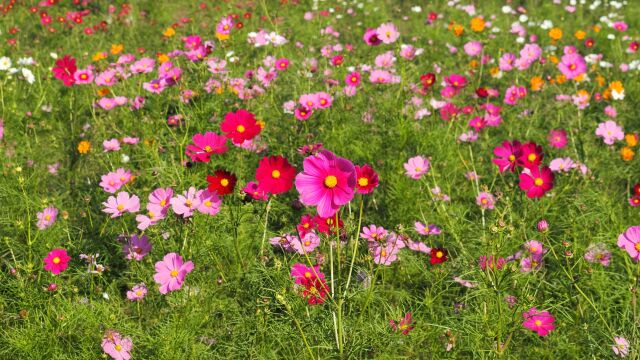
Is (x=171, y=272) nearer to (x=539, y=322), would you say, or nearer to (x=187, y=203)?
(x=187, y=203)

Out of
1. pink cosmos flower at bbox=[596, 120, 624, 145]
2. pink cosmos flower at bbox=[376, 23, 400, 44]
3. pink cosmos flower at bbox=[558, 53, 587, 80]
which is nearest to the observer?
pink cosmos flower at bbox=[596, 120, 624, 145]

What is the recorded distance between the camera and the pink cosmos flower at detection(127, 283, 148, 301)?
1883mm

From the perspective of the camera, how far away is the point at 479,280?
5.49 feet

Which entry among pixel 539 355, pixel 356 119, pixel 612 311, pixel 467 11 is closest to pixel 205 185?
pixel 356 119

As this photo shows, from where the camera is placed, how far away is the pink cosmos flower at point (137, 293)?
188cm

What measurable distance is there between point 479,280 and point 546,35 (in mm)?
3999

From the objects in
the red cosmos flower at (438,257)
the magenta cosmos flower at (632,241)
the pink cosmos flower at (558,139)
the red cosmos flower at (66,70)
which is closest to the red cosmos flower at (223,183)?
the red cosmos flower at (438,257)

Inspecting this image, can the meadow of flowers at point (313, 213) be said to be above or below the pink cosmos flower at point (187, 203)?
below

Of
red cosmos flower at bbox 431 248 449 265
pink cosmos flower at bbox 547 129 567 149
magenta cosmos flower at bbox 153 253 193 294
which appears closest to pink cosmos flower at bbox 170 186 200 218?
magenta cosmos flower at bbox 153 253 193 294

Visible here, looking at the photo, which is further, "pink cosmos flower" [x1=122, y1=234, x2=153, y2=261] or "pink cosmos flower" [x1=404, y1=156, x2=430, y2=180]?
"pink cosmos flower" [x1=404, y1=156, x2=430, y2=180]

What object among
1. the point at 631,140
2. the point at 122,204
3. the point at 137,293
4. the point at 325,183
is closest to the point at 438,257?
the point at 325,183

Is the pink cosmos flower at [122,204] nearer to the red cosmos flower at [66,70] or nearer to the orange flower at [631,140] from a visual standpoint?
the red cosmos flower at [66,70]

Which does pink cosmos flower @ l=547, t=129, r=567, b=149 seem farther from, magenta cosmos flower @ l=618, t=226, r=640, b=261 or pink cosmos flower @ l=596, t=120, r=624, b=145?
magenta cosmos flower @ l=618, t=226, r=640, b=261

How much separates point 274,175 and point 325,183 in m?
0.21
